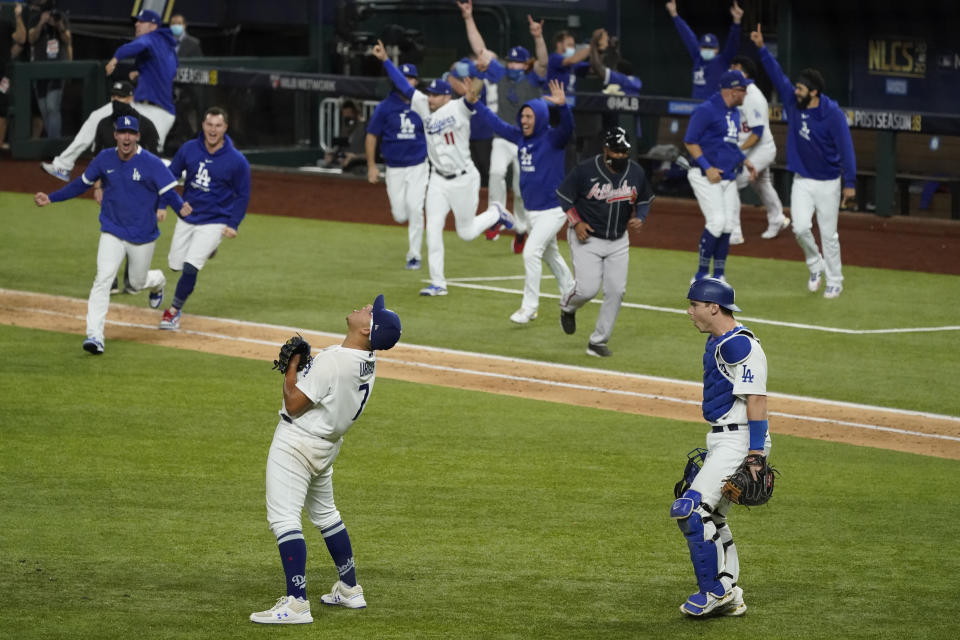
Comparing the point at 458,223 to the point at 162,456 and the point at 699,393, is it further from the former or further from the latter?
the point at 162,456

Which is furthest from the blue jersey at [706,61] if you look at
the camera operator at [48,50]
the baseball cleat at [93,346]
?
the camera operator at [48,50]

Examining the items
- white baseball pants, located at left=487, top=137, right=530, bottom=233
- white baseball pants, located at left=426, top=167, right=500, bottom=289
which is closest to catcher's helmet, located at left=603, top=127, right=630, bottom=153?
white baseball pants, located at left=426, top=167, right=500, bottom=289

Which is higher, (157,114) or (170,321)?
(157,114)

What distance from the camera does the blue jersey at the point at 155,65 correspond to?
60.3 ft

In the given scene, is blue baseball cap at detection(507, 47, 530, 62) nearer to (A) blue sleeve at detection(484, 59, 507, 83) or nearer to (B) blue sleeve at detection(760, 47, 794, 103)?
(A) blue sleeve at detection(484, 59, 507, 83)

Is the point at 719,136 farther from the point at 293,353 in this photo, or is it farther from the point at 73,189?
the point at 293,353

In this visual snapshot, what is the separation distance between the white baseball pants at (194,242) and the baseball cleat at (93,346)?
1.36m

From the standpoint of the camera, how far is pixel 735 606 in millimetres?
7078

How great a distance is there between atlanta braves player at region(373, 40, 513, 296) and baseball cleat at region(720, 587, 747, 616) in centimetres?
905

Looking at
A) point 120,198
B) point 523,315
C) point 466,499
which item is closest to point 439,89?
point 523,315

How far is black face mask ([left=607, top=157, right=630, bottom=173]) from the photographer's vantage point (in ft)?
41.7

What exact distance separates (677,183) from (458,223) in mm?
6360

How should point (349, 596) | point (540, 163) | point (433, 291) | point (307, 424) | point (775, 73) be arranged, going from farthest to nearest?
point (775, 73) → point (433, 291) → point (540, 163) → point (349, 596) → point (307, 424)

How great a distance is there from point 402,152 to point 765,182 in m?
4.86
